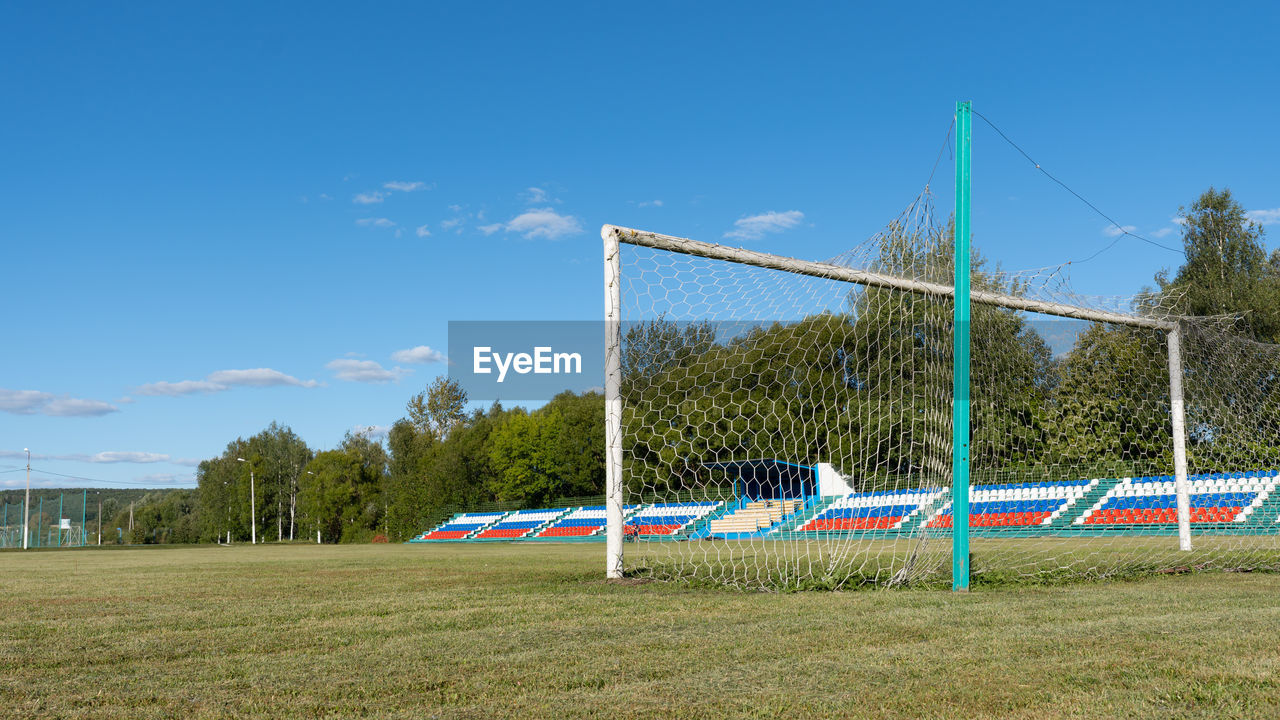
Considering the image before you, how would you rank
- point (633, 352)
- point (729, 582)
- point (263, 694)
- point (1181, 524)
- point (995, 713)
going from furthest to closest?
point (1181, 524) → point (633, 352) → point (729, 582) → point (263, 694) → point (995, 713)

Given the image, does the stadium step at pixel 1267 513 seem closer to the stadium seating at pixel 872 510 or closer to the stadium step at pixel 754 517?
the stadium seating at pixel 872 510

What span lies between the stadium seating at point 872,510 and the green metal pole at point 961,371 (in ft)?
5.10

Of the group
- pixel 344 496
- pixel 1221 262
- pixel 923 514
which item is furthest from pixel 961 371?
pixel 344 496

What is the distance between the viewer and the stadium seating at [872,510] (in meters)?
8.77

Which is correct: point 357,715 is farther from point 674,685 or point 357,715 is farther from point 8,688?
point 8,688

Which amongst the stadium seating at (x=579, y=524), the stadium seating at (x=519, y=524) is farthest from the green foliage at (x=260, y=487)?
the stadium seating at (x=579, y=524)

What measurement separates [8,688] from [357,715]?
171 cm

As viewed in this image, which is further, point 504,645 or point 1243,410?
point 1243,410

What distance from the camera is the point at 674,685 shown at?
3.21 metres

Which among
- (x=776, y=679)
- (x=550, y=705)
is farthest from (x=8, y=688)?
(x=776, y=679)

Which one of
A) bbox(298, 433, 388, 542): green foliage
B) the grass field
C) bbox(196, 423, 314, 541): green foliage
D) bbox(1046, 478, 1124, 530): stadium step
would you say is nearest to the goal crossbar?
the grass field

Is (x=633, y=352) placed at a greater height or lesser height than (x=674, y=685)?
greater

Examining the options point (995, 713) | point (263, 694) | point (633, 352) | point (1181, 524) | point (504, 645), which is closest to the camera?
point (995, 713)

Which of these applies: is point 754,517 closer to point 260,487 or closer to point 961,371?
point 961,371
